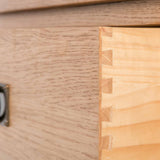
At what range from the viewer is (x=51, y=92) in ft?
1.43

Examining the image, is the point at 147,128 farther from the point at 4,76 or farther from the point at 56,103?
the point at 4,76

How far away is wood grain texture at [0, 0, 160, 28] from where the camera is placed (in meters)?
0.44

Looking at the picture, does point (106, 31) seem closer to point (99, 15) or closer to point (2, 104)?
point (99, 15)

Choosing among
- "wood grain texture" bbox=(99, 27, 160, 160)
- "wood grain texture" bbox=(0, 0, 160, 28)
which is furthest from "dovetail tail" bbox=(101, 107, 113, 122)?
"wood grain texture" bbox=(0, 0, 160, 28)

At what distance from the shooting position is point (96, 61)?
14.8 inches

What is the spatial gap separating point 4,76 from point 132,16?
231mm

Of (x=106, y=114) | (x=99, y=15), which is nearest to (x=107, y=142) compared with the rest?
(x=106, y=114)

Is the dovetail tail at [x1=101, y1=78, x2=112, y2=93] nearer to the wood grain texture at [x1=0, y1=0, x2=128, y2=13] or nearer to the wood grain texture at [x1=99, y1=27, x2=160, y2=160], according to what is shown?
the wood grain texture at [x1=99, y1=27, x2=160, y2=160]

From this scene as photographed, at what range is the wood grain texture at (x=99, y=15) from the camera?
0.44 meters

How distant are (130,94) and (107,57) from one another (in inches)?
2.4

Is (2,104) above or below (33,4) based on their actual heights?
below

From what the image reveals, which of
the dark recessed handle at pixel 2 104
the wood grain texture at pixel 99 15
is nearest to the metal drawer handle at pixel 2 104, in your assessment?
the dark recessed handle at pixel 2 104

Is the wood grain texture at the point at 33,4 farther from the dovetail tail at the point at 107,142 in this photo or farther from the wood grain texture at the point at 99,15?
the dovetail tail at the point at 107,142

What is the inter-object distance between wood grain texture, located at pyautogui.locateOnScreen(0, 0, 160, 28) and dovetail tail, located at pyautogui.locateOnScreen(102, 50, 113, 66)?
9cm
